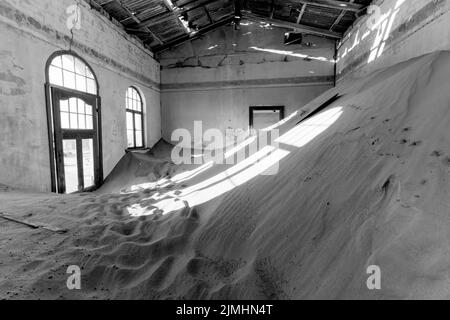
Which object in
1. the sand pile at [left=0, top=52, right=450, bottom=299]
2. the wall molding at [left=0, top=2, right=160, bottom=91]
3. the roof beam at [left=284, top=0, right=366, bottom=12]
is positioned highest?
the roof beam at [left=284, top=0, right=366, bottom=12]

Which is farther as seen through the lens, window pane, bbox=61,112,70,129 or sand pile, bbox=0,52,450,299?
window pane, bbox=61,112,70,129

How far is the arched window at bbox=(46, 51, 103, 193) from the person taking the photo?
5.21 metres

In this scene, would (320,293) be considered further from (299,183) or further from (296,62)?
(296,62)

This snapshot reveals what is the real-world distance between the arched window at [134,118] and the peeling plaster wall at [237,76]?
5.22ft

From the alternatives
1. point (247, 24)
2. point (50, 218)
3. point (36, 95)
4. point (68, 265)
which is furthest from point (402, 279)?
point (247, 24)

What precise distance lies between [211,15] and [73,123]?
6.40 metres

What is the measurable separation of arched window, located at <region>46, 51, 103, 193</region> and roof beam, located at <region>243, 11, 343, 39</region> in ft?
21.0

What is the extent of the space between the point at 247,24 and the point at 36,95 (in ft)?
27.0

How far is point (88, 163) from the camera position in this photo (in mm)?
6535

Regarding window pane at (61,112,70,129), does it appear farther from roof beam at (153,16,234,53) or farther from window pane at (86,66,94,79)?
roof beam at (153,16,234,53)

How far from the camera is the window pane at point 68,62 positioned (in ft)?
18.3

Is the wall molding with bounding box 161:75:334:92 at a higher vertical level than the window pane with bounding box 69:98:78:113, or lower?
higher

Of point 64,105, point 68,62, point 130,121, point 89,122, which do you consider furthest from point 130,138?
point 68,62

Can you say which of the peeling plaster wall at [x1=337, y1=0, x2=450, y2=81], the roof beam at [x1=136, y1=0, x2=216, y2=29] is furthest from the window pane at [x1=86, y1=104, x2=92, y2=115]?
the peeling plaster wall at [x1=337, y1=0, x2=450, y2=81]
